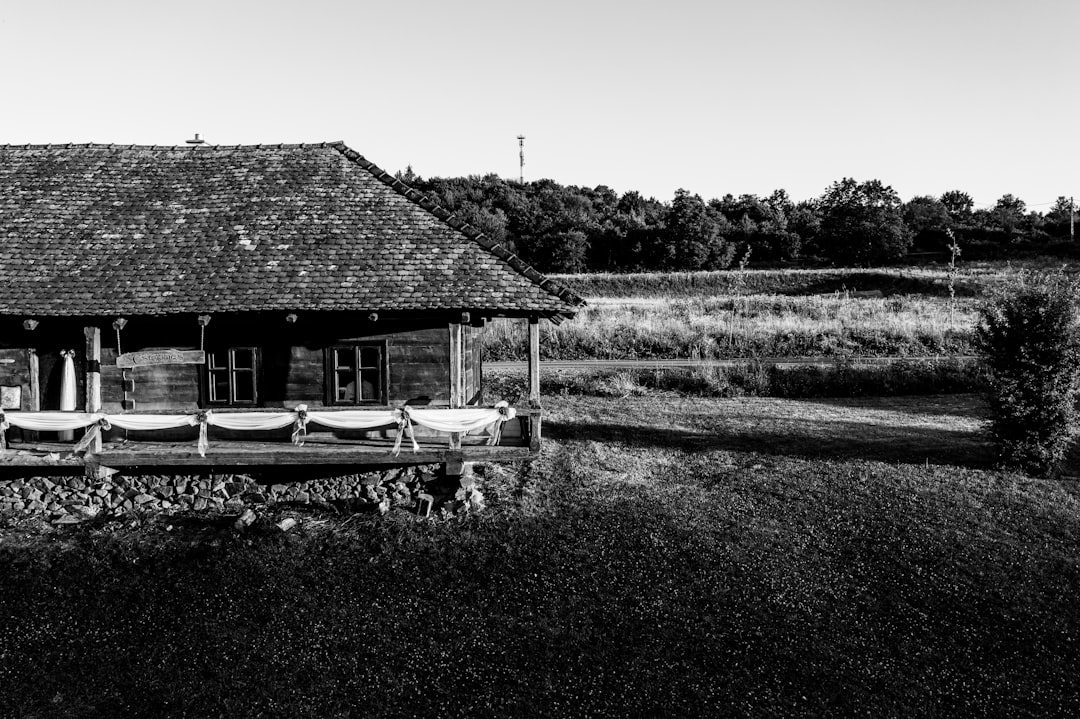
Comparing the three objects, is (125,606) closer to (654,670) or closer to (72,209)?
(654,670)

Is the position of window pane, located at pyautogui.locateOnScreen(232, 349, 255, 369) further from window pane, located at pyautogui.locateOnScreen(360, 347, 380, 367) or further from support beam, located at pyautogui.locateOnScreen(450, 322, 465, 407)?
support beam, located at pyautogui.locateOnScreen(450, 322, 465, 407)

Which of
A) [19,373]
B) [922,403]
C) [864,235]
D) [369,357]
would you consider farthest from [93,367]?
[864,235]

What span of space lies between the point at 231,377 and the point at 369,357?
285 centimetres

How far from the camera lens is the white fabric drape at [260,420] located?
1355 centimetres

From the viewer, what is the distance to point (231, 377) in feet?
49.8

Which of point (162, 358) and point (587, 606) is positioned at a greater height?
point (162, 358)

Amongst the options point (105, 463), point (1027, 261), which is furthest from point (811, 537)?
point (1027, 261)

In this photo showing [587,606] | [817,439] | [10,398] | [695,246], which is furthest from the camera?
[695,246]

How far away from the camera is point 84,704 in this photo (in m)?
7.96

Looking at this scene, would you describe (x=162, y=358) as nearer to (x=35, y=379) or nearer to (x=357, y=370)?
(x=35, y=379)

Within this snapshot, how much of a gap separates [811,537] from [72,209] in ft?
55.7

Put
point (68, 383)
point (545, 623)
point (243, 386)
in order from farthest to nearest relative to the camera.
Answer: point (243, 386) → point (68, 383) → point (545, 623)

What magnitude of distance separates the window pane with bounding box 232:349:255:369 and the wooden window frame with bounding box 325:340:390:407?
62.0 inches

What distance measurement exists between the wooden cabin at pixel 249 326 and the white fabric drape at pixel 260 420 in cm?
4
